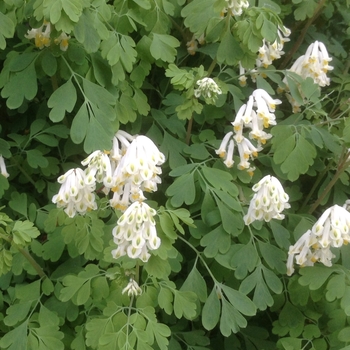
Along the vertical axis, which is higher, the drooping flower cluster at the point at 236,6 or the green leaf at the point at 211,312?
the drooping flower cluster at the point at 236,6

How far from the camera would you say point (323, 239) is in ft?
3.99

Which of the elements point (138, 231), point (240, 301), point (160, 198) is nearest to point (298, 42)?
point (160, 198)

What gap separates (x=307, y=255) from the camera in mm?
1312

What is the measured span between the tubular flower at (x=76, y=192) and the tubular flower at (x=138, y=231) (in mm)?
156

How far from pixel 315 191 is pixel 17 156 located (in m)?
1.09

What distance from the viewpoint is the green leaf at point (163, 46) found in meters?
1.40

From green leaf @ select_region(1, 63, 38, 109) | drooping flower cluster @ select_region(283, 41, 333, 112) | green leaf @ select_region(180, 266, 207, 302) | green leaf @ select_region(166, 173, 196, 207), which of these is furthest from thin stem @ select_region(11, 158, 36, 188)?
drooping flower cluster @ select_region(283, 41, 333, 112)

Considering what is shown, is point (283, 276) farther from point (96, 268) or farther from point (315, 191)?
point (96, 268)

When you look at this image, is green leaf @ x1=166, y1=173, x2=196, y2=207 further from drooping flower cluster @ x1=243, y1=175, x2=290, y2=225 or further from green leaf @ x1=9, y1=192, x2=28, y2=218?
green leaf @ x1=9, y1=192, x2=28, y2=218

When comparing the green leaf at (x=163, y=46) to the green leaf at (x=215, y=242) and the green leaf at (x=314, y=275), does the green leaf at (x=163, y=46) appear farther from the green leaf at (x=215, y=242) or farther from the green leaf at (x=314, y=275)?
the green leaf at (x=314, y=275)

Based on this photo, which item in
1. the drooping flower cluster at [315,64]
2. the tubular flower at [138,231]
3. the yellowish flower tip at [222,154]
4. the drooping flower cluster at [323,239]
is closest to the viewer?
the tubular flower at [138,231]

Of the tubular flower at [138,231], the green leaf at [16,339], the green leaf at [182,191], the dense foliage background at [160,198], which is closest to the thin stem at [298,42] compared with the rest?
the dense foliage background at [160,198]

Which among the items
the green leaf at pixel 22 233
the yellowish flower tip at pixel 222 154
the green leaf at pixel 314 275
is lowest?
the green leaf at pixel 314 275

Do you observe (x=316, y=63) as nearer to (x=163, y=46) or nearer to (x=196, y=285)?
(x=163, y=46)
